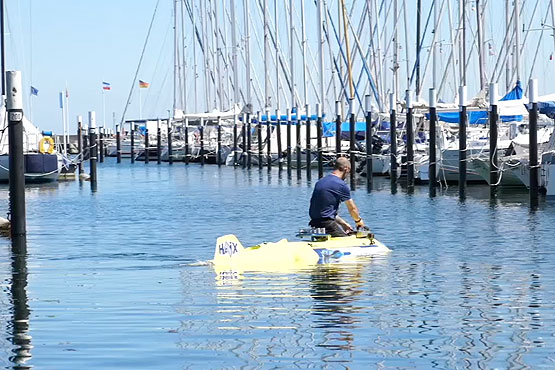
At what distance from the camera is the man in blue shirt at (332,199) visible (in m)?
17.9

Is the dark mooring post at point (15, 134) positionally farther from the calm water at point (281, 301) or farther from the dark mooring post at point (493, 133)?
the dark mooring post at point (493, 133)

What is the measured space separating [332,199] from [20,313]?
617cm

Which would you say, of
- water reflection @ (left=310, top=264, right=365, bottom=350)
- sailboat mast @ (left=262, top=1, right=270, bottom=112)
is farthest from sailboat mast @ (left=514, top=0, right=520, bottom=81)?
water reflection @ (left=310, top=264, right=365, bottom=350)

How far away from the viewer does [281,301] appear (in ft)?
44.9

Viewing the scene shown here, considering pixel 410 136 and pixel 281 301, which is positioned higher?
pixel 410 136

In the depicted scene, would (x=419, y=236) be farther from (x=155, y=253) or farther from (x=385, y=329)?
(x=385, y=329)

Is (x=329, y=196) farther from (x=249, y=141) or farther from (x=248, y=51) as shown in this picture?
(x=248, y=51)

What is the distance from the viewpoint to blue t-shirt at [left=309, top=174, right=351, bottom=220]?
58.8 feet

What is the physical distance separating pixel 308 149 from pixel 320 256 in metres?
34.3

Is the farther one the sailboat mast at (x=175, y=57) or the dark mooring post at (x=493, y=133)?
the sailboat mast at (x=175, y=57)

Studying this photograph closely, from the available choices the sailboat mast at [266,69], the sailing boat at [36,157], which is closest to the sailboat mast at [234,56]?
the sailboat mast at [266,69]

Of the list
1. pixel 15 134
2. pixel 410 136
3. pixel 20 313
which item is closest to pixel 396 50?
pixel 410 136

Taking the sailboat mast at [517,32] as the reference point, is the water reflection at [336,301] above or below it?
below

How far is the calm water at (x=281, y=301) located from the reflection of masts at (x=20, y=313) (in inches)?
1.4
